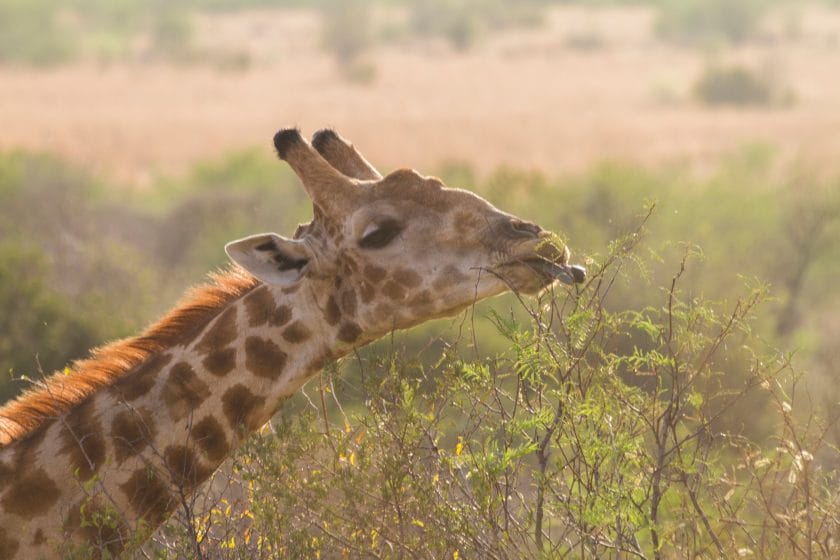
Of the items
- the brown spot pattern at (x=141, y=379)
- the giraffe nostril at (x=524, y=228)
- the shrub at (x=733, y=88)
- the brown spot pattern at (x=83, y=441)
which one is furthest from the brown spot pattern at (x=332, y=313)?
the shrub at (x=733, y=88)

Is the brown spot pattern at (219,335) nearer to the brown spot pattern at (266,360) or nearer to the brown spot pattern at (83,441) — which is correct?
the brown spot pattern at (266,360)

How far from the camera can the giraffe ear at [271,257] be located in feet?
21.7

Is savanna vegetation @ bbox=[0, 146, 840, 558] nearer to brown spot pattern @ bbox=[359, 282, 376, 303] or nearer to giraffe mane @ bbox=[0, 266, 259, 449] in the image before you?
brown spot pattern @ bbox=[359, 282, 376, 303]

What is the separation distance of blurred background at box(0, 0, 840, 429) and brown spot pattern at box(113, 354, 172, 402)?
55cm

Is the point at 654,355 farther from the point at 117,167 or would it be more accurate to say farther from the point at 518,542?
the point at 117,167

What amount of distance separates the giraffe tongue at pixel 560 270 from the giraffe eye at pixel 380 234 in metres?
0.68

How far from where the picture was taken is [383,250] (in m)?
6.81

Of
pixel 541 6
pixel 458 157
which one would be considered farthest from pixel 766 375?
pixel 541 6

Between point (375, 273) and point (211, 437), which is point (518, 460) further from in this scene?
point (211, 437)

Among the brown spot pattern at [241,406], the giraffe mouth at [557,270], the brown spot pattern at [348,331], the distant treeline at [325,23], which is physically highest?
the giraffe mouth at [557,270]

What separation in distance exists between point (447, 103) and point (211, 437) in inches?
1992

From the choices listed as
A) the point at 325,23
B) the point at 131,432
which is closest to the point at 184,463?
the point at 131,432

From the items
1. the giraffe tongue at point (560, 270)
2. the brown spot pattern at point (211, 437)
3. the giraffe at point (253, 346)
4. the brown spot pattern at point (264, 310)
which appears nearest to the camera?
the giraffe tongue at point (560, 270)

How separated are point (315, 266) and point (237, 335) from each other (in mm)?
491
